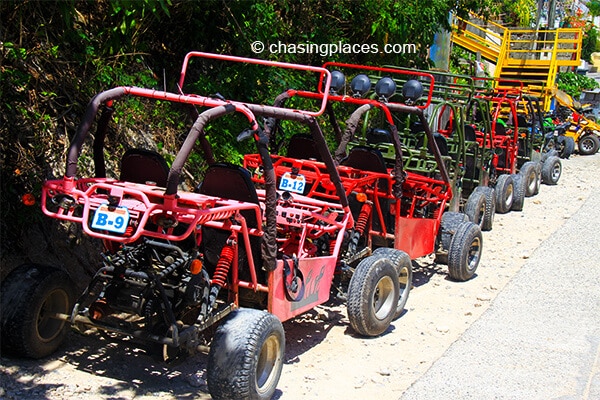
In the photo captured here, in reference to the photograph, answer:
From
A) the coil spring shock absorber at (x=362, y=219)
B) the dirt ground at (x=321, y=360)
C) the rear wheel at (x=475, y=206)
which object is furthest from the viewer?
the rear wheel at (x=475, y=206)

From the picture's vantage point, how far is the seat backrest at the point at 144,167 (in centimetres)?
539

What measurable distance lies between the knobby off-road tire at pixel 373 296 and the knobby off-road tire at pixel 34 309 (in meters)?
2.23

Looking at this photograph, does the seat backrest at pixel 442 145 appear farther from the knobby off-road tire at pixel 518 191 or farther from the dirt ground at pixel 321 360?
the knobby off-road tire at pixel 518 191

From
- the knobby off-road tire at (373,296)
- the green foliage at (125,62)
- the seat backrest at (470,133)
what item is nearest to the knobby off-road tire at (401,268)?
the knobby off-road tire at (373,296)

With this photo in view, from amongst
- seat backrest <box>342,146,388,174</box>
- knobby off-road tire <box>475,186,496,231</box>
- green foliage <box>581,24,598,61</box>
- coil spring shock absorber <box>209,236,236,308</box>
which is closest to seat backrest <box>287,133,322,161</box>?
seat backrest <box>342,146,388,174</box>

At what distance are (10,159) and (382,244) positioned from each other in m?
3.57

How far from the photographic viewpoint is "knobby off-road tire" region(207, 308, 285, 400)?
4.44 metres

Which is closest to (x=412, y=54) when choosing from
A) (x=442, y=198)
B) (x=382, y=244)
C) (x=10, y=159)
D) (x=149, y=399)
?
(x=442, y=198)

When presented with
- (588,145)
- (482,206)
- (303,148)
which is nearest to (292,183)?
(303,148)

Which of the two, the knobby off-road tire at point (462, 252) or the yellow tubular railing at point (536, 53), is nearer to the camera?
the knobby off-road tire at point (462, 252)

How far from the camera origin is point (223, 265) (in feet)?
16.1

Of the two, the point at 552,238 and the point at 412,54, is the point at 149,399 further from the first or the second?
the point at 412,54

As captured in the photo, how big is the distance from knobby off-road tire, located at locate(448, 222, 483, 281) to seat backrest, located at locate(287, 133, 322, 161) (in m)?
1.79

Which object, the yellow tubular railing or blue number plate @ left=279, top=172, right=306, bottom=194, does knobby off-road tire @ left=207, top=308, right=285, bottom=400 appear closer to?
blue number plate @ left=279, top=172, right=306, bottom=194
